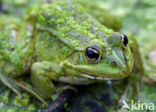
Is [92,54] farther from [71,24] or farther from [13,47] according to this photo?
[13,47]

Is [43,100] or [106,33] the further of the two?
[43,100]

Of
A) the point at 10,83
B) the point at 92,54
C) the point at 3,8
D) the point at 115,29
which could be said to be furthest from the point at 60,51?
the point at 3,8

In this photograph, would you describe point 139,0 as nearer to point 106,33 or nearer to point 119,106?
point 106,33

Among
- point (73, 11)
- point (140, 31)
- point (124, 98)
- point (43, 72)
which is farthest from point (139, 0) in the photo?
point (43, 72)

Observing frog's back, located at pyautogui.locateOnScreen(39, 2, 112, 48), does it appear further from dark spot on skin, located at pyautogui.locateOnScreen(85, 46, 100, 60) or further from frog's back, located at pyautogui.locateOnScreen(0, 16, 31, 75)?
frog's back, located at pyautogui.locateOnScreen(0, 16, 31, 75)

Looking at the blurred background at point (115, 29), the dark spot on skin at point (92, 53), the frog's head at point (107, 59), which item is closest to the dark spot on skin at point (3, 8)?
the blurred background at point (115, 29)

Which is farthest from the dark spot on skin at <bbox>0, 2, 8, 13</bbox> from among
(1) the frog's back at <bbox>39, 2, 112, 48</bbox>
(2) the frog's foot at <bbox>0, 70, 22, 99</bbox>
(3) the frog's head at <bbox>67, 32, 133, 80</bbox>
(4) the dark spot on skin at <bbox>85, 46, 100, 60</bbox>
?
(4) the dark spot on skin at <bbox>85, 46, 100, 60</bbox>
